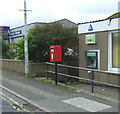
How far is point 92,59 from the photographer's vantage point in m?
10.5

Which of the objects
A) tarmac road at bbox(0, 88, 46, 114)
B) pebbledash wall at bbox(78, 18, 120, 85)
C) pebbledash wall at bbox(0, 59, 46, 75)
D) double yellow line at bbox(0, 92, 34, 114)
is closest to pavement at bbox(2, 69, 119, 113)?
tarmac road at bbox(0, 88, 46, 114)

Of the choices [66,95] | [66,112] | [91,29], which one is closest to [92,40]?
[91,29]

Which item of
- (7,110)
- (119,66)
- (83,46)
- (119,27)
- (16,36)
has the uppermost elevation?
(16,36)

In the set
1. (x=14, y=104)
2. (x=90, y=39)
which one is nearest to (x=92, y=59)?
(x=90, y=39)

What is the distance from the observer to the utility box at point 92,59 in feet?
33.3

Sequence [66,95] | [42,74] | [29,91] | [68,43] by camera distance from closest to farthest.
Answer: [66,95] < [29,91] < [42,74] < [68,43]

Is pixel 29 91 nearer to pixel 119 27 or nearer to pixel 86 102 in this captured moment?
pixel 86 102

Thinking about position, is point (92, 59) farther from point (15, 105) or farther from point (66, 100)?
point (15, 105)

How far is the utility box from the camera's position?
10141 mm

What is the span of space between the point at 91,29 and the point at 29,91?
4.80 m

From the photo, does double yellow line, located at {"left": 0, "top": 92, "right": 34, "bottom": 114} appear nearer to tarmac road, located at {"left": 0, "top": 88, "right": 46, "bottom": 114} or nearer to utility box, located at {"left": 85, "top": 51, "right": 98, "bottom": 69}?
tarmac road, located at {"left": 0, "top": 88, "right": 46, "bottom": 114}

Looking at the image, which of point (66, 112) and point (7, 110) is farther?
point (7, 110)

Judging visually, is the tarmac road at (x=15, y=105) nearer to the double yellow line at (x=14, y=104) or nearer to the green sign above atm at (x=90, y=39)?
the double yellow line at (x=14, y=104)

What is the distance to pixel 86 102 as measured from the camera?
646 cm
